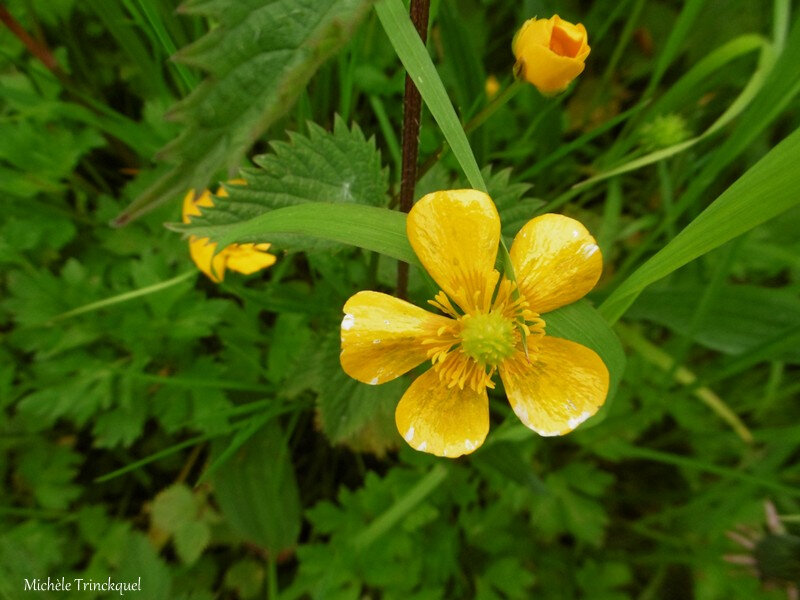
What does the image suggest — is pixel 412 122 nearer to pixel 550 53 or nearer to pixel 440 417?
pixel 550 53

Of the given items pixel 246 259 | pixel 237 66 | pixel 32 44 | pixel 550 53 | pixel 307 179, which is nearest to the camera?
pixel 237 66

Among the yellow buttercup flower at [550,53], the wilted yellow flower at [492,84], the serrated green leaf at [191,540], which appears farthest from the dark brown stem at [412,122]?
the serrated green leaf at [191,540]

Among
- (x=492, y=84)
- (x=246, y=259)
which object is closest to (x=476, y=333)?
(x=246, y=259)

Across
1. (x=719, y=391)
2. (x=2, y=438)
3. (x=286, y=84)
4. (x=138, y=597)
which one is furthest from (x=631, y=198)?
(x=2, y=438)

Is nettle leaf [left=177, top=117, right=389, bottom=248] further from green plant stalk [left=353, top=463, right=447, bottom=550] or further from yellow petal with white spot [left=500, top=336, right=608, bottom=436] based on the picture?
green plant stalk [left=353, top=463, right=447, bottom=550]

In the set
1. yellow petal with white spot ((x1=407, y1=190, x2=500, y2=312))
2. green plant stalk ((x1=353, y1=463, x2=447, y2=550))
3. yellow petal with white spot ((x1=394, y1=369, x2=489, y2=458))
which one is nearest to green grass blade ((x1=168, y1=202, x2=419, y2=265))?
→ yellow petal with white spot ((x1=407, y1=190, x2=500, y2=312))

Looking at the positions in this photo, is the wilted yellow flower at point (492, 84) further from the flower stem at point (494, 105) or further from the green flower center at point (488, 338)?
the green flower center at point (488, 338)

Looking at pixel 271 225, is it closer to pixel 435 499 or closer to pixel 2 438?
pixel 435 499
